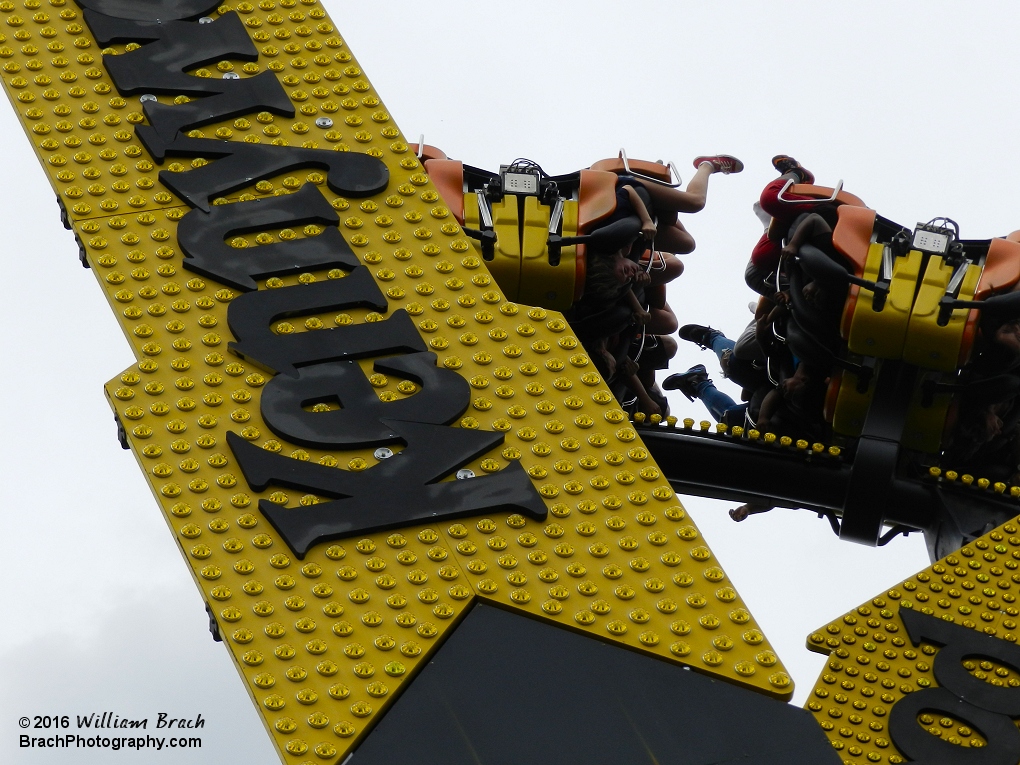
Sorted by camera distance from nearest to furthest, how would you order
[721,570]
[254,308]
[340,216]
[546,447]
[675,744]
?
[675,744] < [721,570] < [546,447] < [254,308] < [340,216]

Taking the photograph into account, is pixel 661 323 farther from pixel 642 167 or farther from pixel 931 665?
pixel 931 665

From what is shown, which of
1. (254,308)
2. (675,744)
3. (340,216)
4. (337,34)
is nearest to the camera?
(675,744)

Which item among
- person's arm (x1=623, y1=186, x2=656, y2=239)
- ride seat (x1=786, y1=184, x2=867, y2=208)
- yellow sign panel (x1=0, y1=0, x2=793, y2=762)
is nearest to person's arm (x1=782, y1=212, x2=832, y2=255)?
ride seat (x1=786, y1=184, x2=867, y2=208)

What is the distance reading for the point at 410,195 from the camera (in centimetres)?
1454

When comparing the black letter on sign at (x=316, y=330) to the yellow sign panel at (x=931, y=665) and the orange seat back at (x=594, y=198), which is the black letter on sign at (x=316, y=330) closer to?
the orange seat back at (x=594, y=198)

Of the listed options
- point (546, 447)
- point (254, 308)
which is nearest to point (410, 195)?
point (254, 308)

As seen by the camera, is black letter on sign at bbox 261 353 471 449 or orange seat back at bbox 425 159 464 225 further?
orange seat back at bbox 425 159 464 225

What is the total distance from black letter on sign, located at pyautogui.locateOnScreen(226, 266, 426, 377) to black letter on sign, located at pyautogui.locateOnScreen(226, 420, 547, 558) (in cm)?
98

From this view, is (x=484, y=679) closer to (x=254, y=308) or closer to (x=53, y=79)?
(x=254, y=308)

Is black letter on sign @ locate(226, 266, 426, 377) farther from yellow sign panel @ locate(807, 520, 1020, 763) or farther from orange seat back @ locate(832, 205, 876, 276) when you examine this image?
orange seat back @ locate(832, 205, 876, 276)

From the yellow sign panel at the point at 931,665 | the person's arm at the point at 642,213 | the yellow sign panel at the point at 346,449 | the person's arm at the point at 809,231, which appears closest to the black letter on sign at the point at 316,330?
the yellow sign panel at the point at 346,449

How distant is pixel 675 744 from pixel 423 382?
11.9 feet

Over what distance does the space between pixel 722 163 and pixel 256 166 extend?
6.45 m

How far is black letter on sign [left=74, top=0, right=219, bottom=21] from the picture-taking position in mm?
16103
